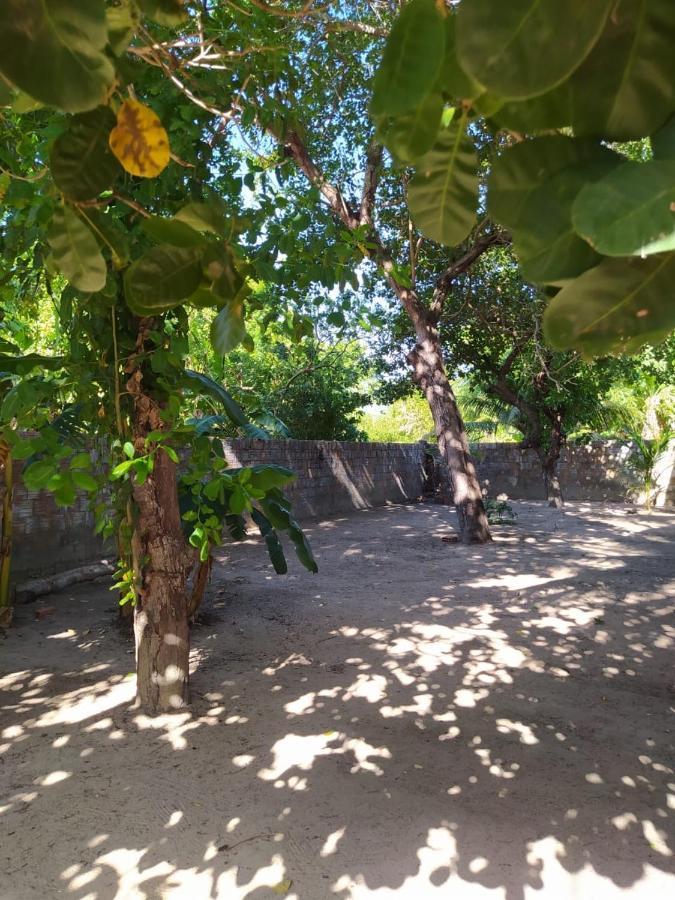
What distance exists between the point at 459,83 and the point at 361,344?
43.5 feet

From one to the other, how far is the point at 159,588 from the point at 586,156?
3.24 metres

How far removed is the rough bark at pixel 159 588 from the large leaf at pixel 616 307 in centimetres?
298

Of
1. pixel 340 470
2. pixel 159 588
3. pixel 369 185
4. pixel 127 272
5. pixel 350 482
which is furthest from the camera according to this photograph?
pixel 350 482

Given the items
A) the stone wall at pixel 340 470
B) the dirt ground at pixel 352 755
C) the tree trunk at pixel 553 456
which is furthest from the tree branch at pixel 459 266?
the tree trunk at pixel 553 456

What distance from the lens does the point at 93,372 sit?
9.30ft

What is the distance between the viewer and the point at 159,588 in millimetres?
3354

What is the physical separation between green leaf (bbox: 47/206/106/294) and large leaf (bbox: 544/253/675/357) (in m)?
0.51

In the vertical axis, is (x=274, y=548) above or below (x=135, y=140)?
below

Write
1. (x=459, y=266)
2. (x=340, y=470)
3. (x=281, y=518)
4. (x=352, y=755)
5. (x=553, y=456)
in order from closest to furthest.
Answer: (x=352, y=755)
(x=281, y=518)
(x=459, y=266)
(x=340, y=470)
(x=553, y=456)

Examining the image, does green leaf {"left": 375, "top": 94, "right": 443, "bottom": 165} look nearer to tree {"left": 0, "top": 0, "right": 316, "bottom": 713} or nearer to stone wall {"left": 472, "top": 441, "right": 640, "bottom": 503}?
tree {"left": 0, "top": 0, "right": 316, "bottom": 713}

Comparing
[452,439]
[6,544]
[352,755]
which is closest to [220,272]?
[352,755]

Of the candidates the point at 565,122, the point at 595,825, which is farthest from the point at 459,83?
the point at 595,825

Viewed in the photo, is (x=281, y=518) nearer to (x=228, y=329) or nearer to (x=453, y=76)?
(x=228, y=329)

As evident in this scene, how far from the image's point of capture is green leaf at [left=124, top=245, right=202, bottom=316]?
64cm
